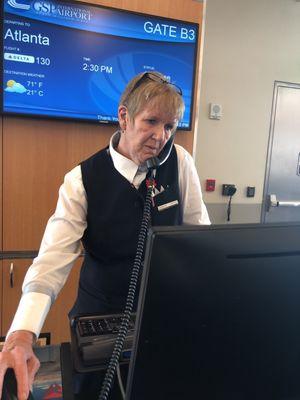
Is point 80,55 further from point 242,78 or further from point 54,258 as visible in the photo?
point 242,78

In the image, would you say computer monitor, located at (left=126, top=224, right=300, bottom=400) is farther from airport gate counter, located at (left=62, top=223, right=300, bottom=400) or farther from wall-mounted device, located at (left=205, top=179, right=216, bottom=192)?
Answer: wall-mounted device, located at (left=205, top=179, right=216, bottom=192)

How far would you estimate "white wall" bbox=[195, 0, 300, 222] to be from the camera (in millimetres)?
3369

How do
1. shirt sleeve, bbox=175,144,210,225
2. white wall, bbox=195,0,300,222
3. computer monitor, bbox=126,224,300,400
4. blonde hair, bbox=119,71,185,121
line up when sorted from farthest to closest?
white wall, bbox=195,0,300,222 < shirt sleeve, bbox=175,144,210,225 < blonde hair, bbox=119,71,185,121 < computer monitor, bbox=126,224,300,400

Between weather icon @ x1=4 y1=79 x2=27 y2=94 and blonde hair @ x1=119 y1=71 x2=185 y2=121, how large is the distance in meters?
1.25

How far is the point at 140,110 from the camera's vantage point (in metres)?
1.21

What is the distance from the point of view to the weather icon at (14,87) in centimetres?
221

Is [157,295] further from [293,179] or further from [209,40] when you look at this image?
[293,179]

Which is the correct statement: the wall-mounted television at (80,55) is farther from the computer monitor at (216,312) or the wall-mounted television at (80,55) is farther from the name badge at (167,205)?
the computer monitor at (216,312)

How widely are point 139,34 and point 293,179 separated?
2350 millimetres

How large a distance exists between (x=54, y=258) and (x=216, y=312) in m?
0.75

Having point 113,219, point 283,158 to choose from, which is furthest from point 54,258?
point 283,158

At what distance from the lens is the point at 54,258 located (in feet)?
3.80

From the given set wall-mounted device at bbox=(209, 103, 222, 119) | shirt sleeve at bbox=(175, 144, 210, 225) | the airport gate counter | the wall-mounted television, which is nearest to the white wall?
wall-mounted device at bbox=(209, 103, 222, 119)

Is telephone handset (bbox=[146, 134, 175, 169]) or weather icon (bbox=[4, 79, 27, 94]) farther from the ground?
weather icon (bbox=[4, 79, 27, 94])
